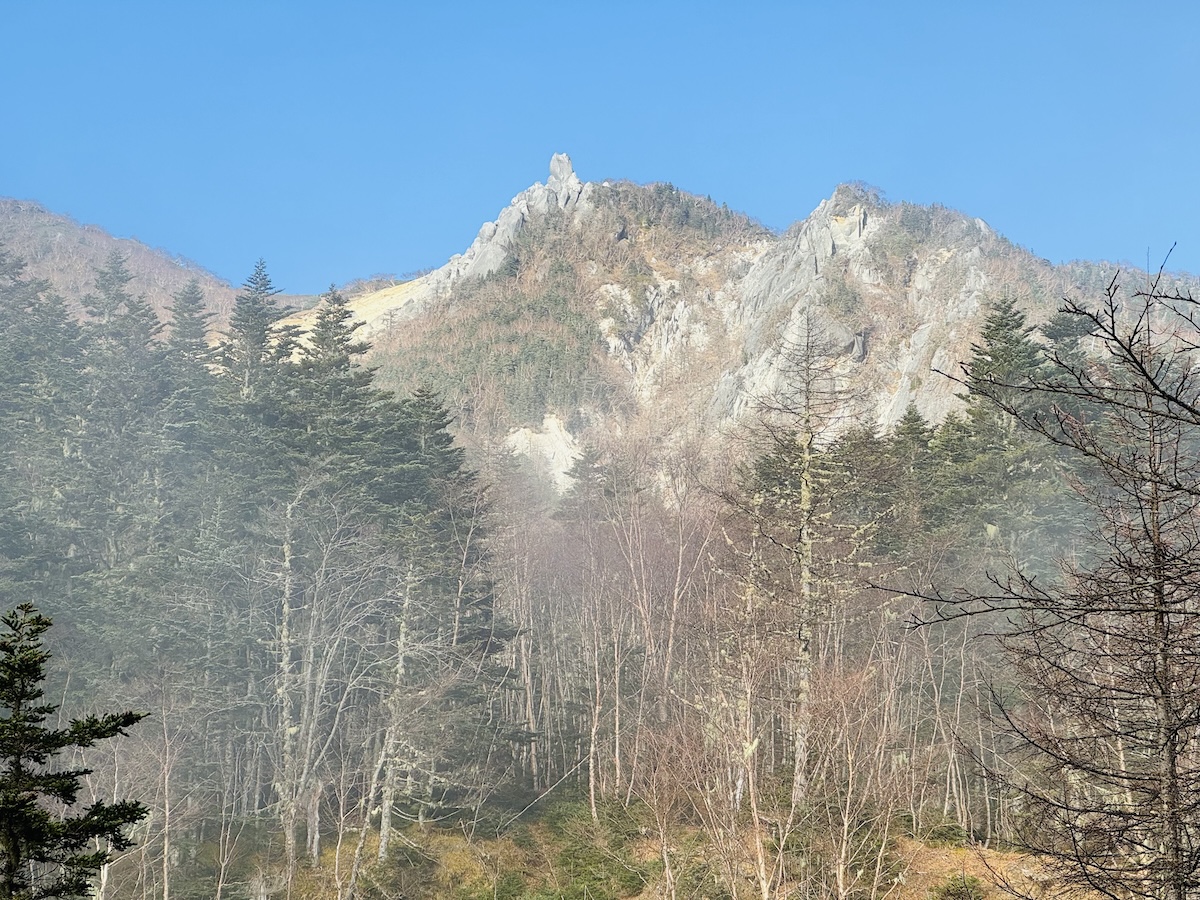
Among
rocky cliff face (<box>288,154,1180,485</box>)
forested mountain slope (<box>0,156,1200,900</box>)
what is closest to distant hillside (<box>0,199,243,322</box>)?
rocky cliff face (<box>288,154,1180,485</box>)

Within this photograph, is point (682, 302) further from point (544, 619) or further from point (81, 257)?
point (81, 257)

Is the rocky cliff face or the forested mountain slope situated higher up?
the rocky cliff face

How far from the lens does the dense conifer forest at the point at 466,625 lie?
19172 millimetres

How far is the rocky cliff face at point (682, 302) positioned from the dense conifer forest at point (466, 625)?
31.4m

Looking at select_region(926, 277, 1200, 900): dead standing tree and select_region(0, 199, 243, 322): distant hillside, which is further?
select_region(0, 199, 243, 322): distant hillside

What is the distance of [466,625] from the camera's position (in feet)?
98.2

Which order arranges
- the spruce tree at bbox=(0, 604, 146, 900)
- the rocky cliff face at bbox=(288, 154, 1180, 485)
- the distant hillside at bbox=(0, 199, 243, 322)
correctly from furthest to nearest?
the distant hillside at bbox=(0, 199, 243, 322)
the rocky cliff face at bbox=(288, 154, 1180, 485)
the spruce tree at bbox=(0, 604, 146, 900)

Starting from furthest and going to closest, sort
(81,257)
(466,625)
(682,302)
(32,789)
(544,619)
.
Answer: (81,257) → (682,302) → (544,619) → (466,625) → (32,789)

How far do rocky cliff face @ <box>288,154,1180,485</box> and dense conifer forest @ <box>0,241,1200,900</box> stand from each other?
31.4 metres

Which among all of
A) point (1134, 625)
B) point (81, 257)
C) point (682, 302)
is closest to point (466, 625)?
point (1134, 625)

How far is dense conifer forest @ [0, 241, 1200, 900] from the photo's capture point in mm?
19172

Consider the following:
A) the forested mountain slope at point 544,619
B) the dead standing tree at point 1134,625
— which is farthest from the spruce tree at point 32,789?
the forested mountain slope at point 544,619

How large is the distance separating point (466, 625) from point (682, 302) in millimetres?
82882

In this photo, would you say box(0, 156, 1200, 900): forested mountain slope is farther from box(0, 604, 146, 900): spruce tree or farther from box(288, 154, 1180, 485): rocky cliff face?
box(288, 154, 1180, 485): rocky cliff face
